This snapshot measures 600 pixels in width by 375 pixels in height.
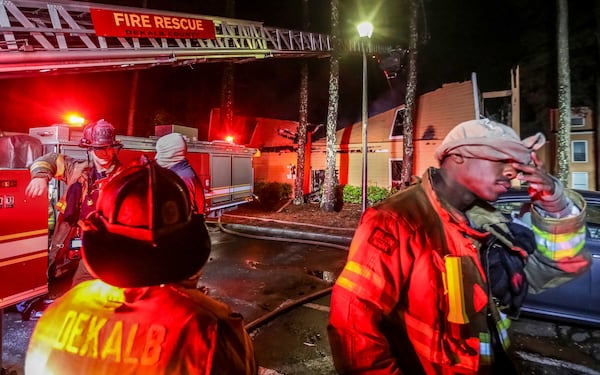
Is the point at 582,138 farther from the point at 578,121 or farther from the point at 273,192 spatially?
the point at 273,192

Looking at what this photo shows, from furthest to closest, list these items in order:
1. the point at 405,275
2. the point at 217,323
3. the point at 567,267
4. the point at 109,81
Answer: the point at 109,81, the point at 567,267, the point at 405,275, the point at 217,323

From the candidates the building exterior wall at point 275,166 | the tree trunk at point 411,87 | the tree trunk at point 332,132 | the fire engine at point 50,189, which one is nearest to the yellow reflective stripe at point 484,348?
the fire engine at point 50,189

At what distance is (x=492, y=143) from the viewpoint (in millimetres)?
1461

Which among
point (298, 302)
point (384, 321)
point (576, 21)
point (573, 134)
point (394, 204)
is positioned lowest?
point (298, 302)

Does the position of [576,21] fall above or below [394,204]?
above

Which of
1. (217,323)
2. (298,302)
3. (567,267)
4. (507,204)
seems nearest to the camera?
(217,323)

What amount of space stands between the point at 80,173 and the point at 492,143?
4.04 meters

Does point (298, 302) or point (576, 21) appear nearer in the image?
point (298, 302)

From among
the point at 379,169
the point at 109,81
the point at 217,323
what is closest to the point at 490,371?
the point at 217,323

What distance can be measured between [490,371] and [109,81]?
23.6m

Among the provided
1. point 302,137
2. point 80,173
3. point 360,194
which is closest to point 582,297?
point 80,173

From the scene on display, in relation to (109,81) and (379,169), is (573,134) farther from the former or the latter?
(109,81)

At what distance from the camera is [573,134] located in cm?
1717

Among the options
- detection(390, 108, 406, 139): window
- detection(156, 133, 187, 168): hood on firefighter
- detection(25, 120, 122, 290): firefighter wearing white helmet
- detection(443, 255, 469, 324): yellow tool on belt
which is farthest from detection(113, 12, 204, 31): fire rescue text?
detection(390, 108, 406, 139): window
